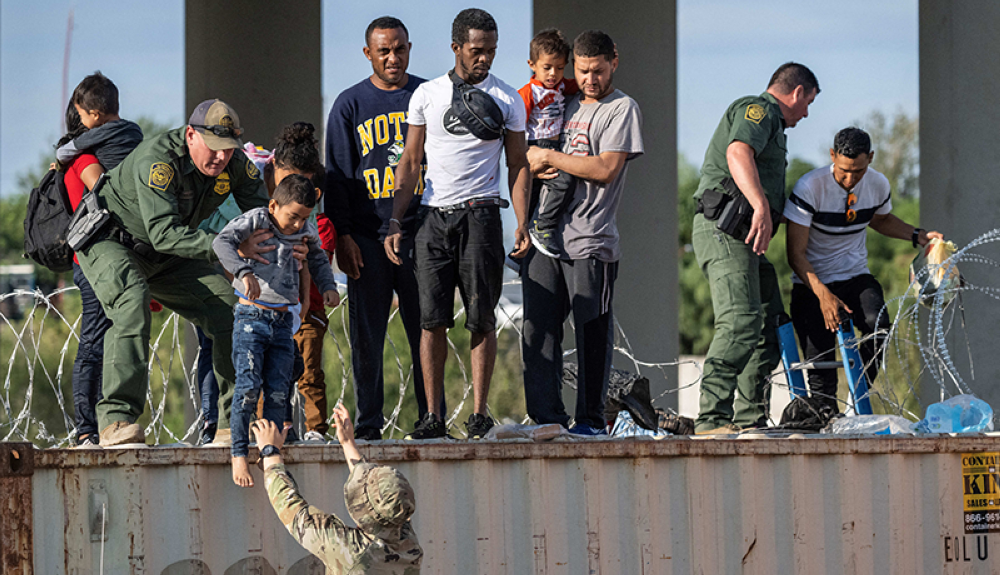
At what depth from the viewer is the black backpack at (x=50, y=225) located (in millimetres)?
4547

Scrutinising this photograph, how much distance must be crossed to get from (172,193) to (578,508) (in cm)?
204

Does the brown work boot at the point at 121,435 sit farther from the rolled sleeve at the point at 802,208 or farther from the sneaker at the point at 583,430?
the rolled sleeve at the point at 802,208

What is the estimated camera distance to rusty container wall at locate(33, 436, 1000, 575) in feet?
12.2

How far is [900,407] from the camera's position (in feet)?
16.0

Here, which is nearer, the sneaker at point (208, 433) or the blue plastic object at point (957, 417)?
the sneaker at point (208, 433)

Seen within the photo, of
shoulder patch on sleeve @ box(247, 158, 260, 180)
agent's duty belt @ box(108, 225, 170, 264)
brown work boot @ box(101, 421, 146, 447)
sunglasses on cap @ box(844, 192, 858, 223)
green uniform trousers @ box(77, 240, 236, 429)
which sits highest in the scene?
shoulder patch on sleeve @ box(247, 158, 260, 180)

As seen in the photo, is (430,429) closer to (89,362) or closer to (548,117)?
(89,362)

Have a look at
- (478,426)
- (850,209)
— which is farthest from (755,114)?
(478,426)

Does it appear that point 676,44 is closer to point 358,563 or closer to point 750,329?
point 750,329

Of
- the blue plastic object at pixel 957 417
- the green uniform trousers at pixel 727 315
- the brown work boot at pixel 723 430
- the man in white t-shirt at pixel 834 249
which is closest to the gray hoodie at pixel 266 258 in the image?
the green uniform trousers at pixel 727 315

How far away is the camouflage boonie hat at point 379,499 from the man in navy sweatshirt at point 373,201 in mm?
1442

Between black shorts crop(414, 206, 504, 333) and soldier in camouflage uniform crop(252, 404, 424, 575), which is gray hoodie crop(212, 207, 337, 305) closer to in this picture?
black shorts crop(414, 206, 504, 333)

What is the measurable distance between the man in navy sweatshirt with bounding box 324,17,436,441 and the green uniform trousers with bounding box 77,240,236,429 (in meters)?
0.62

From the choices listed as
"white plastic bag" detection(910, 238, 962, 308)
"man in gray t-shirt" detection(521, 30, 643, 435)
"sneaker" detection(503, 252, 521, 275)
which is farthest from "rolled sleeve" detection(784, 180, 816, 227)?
"sneaker" detection(503, 252, 521, 275)
